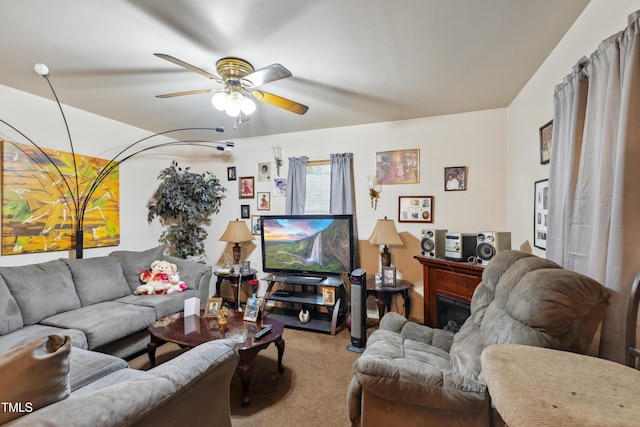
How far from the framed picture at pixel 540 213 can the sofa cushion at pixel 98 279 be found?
4020 millimetres

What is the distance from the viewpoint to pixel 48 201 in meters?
2.82

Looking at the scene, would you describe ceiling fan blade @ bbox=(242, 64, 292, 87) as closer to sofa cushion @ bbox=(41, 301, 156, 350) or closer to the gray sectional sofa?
the gray sectional sofa

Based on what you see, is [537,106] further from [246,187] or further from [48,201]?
[48,201]

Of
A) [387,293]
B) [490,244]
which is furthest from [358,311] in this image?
[490,244]

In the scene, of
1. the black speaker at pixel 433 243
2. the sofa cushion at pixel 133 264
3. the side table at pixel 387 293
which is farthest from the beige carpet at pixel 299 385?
the black speaker at pixel 433 243

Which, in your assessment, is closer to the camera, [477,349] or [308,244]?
[477,349]

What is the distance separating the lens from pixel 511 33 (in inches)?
69.2

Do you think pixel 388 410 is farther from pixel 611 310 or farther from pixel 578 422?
pixel 611 310

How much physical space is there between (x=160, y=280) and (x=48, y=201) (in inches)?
54.6

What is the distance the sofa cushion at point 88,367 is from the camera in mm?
1481

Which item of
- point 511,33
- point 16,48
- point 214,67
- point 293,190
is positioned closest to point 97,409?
point 214,67

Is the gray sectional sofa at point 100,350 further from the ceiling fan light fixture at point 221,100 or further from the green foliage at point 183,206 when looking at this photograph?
the ceiling fan light fixture at point 221,100

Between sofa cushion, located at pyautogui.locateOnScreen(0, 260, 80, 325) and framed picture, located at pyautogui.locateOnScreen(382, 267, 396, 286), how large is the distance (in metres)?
3.09

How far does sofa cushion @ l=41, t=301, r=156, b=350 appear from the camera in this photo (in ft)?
7.10
